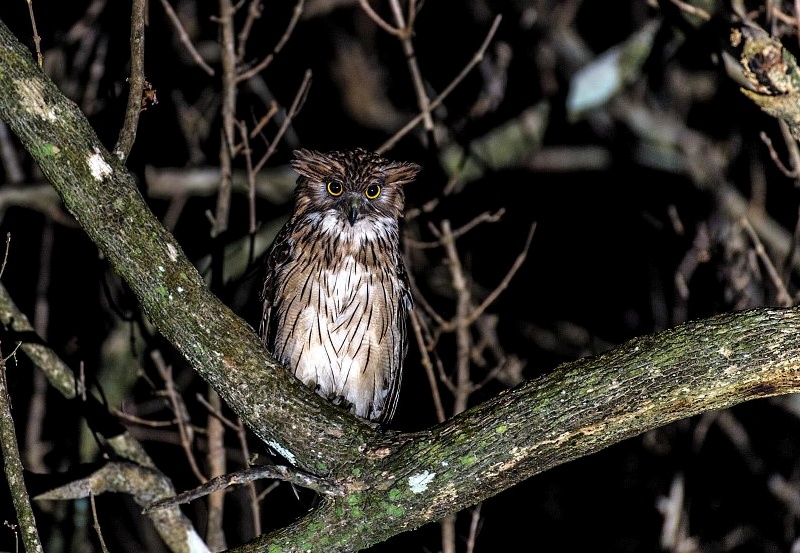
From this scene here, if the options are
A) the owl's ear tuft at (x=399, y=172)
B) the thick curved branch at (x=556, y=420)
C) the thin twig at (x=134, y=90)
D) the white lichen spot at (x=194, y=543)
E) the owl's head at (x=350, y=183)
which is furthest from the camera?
the owl's ear tuft at (x=399, y=172)

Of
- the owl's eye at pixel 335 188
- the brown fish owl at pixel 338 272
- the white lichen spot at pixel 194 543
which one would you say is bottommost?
the white lichen spot at pixel 194 543

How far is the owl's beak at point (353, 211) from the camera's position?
13.1 feet

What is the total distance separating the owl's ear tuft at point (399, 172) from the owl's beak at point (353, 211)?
0.72ft

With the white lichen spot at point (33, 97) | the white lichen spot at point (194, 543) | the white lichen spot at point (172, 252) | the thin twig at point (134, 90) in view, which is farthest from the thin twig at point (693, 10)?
the white lichen spot at point (194, 543)

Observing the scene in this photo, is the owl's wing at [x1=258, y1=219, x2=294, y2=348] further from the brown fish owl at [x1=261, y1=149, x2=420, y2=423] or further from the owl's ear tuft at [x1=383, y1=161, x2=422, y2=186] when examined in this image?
the owl's ear tuft at [x1=383, y1=161, x2=422, y2=186]

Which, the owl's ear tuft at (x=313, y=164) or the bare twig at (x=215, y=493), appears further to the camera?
the owl's ear tuft at (x=313, y=164)

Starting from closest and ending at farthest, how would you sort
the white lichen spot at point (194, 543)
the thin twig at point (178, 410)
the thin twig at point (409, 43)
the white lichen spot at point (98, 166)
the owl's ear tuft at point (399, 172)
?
1. the white lichen spot at point (98, 166)
2. the white lichen spot at point (194, 543)
3. the thin twig at point (178, 410)
4. the owl's ear tuft at point (399, 172)
5. the thin twig at point (409, 43)

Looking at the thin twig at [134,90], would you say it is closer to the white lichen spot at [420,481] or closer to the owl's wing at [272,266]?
the white lichen spot at [420,481]

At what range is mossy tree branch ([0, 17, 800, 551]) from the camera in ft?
8.18

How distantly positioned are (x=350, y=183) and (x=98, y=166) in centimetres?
162

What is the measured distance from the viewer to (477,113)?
263 inches

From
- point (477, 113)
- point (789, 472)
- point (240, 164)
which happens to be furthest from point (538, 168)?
point (789, 472)

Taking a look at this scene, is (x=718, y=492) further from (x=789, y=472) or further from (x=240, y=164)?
(x=240, y=164)

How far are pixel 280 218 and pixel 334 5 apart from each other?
3337 mm
